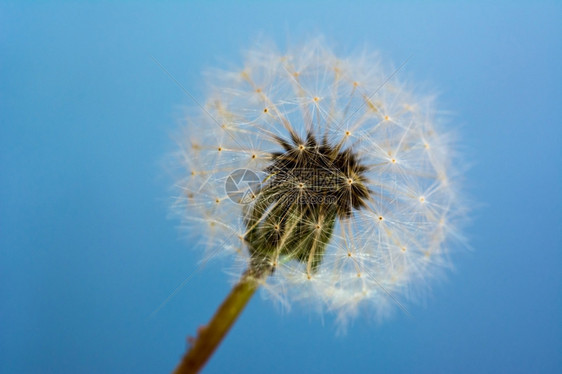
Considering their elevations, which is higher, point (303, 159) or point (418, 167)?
point (418, 167)

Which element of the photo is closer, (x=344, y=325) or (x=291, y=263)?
(x=291, y=263)

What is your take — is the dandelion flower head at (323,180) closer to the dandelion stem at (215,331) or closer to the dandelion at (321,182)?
the dandelion at (321,182)

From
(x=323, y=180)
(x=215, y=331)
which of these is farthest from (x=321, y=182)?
(x=215, y=331)

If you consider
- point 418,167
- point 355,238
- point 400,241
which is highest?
point 418,167

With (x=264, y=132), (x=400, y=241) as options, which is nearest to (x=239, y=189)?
(x=264, y=132)

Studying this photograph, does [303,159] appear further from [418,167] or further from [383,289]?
[383,289]

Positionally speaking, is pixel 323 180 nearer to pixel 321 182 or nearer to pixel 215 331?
pixel 321 182

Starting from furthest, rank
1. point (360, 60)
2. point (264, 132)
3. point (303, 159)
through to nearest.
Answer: point (360, 60) < point (264, 132) < point (303, 159)
